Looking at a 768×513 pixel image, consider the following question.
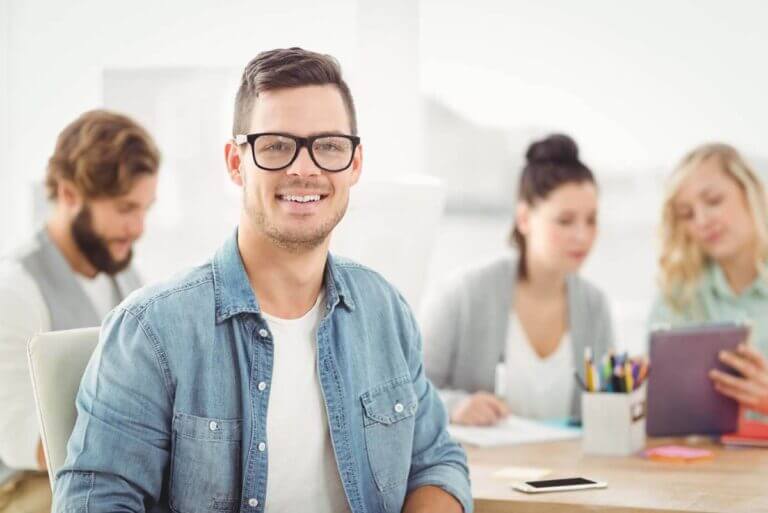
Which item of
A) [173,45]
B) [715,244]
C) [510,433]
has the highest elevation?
[173,45]

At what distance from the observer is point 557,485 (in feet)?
5.41

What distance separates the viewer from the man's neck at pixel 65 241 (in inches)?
95.5

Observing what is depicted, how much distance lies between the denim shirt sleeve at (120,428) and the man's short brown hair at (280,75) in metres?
0.37

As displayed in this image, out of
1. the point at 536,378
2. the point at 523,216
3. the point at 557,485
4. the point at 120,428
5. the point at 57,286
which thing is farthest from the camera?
the point at 523,216

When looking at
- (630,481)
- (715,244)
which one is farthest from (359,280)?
(715,244)

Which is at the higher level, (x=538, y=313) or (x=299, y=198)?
A: (x=299, y=198)

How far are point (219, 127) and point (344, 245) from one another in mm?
1533

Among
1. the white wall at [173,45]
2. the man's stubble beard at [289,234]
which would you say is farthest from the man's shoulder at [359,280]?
the white wall at [173,45]

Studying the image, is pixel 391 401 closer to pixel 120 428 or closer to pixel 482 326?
pixel 120 428

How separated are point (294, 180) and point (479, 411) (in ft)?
3.08

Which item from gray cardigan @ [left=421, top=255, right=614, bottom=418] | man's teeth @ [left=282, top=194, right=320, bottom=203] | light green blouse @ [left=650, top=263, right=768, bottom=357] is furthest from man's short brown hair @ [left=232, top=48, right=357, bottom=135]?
light green blouse @ [left=650, top=263, right=768, bottom=357]

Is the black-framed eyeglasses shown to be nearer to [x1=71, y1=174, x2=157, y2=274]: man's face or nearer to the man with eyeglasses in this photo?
the man with eyeglasses

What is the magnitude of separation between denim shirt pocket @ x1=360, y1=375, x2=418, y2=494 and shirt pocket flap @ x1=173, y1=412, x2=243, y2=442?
22cm

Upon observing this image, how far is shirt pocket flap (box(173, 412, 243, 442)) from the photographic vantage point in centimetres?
138
